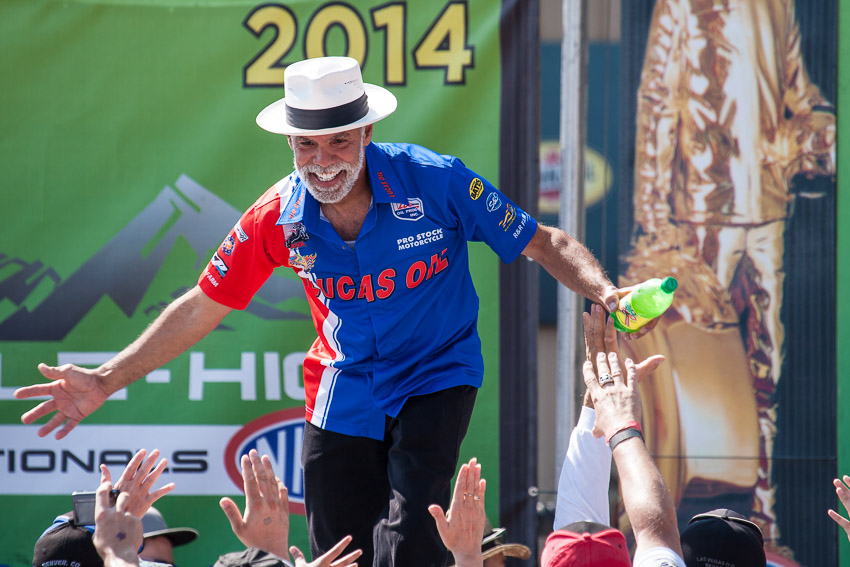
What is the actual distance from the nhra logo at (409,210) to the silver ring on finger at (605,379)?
84cm

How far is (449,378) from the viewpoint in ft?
9.34

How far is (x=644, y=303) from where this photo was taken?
2605mm

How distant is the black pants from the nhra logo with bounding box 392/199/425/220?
512 mm

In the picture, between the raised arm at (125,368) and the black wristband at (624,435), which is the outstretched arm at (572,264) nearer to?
the black wristband at (624,435)

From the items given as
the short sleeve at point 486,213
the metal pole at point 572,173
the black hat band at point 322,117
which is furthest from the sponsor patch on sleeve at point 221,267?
the metal pole at point 572,173

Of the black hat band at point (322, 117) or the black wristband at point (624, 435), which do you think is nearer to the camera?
the black wristband at point (624, 435)

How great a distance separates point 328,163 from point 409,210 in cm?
27

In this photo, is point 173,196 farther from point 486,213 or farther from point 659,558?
point 659,558

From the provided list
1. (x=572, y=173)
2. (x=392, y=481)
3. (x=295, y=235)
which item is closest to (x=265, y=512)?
(x=392, y=481)

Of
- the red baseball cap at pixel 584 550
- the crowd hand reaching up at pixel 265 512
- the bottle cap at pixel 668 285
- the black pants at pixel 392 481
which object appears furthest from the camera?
the black pants at pixel 392 481

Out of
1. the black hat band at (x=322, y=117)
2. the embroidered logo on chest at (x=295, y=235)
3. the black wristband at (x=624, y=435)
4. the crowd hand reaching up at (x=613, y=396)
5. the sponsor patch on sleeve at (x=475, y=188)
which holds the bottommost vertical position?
the black wristband at (x=624, y=435)

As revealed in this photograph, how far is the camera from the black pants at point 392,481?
266cm

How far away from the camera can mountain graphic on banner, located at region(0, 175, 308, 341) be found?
4496mm

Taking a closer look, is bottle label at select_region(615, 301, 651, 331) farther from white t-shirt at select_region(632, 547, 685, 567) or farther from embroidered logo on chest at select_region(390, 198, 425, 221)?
white t-shirt at select_region(632, 547, 685, 567)
